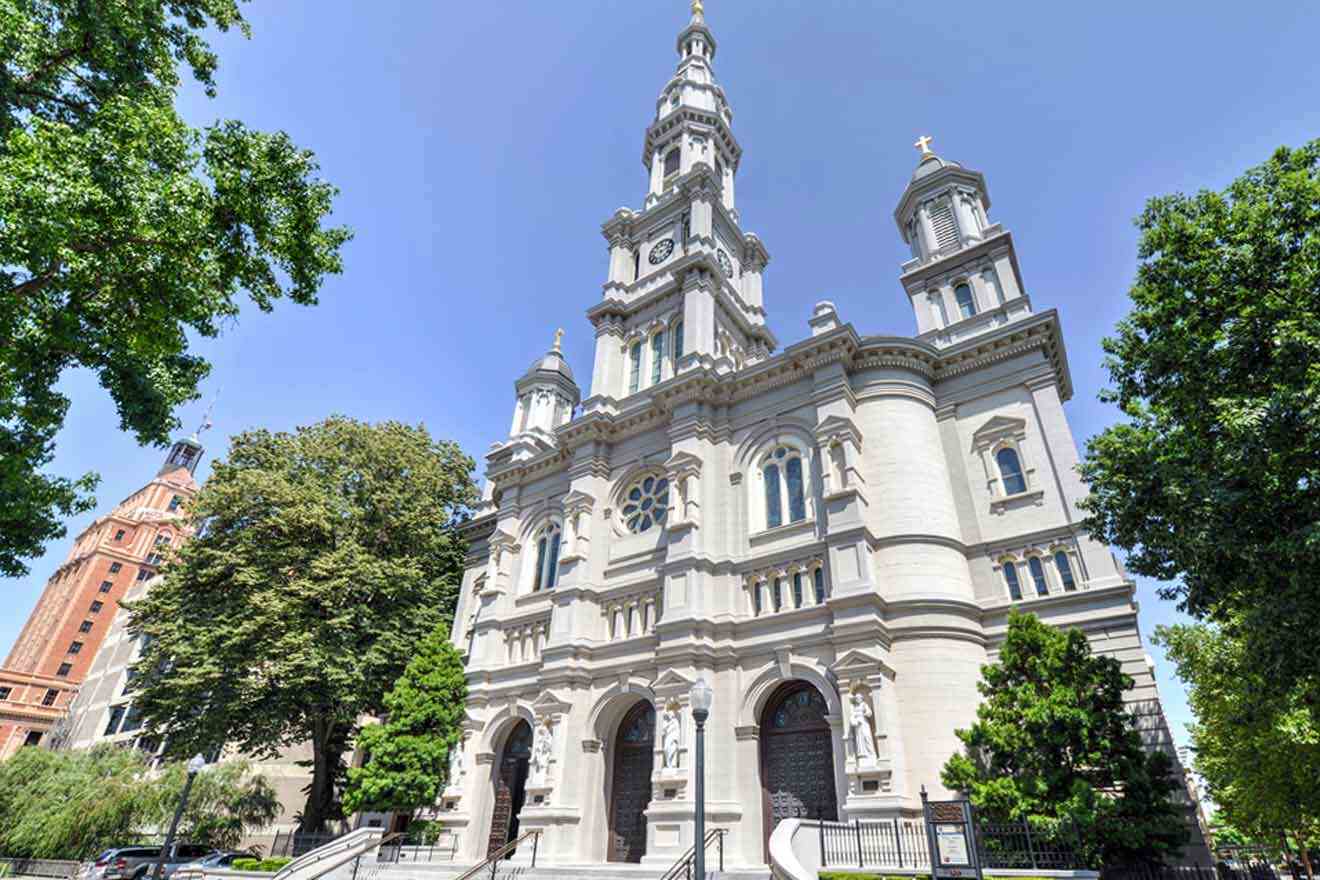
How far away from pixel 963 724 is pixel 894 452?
8.52 metres

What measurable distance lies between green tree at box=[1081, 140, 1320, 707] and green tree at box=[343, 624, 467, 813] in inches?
900

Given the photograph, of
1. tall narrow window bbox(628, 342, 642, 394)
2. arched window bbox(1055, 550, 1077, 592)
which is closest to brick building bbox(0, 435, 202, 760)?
tall narrow window bbox(628, 342, 642, 394)

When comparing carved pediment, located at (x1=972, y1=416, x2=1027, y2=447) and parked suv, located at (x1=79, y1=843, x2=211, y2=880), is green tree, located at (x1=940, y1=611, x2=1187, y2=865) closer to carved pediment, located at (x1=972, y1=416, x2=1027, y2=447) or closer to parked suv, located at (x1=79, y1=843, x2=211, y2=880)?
carved pediment, located at (x1=972, y1=416, x2=1027, y2=447)

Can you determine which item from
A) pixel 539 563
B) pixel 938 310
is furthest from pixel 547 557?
pixel 938 310

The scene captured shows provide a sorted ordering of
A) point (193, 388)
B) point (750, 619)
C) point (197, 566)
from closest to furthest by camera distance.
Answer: point (193, 388) < point (750, 619) < point (197, 566)

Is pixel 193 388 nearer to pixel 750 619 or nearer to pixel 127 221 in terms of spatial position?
pixel 127 221

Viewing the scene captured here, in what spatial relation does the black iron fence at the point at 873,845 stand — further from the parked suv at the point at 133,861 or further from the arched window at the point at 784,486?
the parked suv at the point at 133,861

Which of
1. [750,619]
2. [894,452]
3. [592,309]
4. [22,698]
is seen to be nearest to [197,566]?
[592,309]

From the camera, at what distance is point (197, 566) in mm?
28422

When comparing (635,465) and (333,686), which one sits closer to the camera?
(333,686)

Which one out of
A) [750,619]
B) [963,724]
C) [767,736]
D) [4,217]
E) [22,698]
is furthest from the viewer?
[22,698]

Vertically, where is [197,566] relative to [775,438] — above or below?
below

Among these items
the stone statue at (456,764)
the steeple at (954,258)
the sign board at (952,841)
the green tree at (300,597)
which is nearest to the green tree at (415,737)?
the stone statue at (456,764)

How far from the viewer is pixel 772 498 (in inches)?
981
